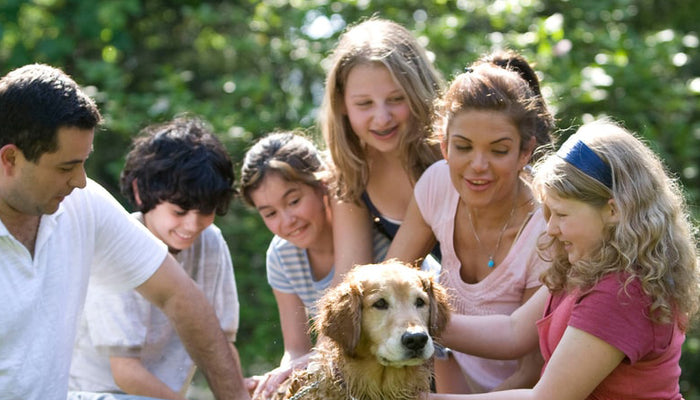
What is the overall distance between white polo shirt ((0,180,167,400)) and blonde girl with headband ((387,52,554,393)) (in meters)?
1.25

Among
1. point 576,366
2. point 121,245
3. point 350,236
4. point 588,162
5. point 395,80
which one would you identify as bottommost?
point 576,366

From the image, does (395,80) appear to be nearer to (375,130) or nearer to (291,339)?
(375,130)

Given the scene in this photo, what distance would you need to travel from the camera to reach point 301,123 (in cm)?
768

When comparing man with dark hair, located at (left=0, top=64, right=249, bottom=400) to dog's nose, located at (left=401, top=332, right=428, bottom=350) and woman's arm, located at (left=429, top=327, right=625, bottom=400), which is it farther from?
woman's arm, located at (left=429, top=327, right=625, bottom=400)

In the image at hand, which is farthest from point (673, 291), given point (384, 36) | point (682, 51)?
point (682, 51)

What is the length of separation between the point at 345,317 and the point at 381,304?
147 millimetres

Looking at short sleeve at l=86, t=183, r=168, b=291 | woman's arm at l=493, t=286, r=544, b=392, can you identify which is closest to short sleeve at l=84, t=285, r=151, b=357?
short sleeve at l=86, t=183, r=168, b=291

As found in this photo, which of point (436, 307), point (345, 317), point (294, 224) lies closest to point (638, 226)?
point (436, 307)

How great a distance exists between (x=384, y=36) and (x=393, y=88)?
1.13 feet

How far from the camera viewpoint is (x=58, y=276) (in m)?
4.06

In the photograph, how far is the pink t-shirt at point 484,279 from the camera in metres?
3.99

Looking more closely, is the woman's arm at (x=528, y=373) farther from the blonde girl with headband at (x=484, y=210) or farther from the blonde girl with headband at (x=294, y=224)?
the blonde girl with headband at (x=294, y=224)

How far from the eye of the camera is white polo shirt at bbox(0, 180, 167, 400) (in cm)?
388

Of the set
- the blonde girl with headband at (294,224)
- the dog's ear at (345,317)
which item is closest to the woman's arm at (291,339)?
the blonde girl with headband at (294,224)
